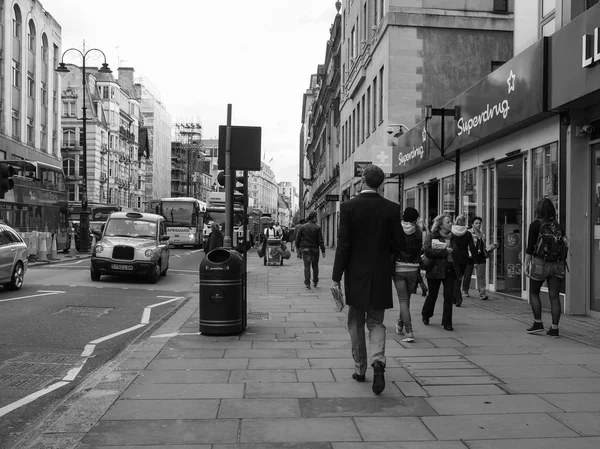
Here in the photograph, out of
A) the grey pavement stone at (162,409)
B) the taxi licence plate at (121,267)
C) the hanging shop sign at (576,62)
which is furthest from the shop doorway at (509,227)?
the grey pavement stone at (162,409)

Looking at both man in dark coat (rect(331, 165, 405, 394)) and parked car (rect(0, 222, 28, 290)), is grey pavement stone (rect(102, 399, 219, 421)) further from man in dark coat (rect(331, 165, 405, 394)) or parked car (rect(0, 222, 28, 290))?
parked car (rect(0, 222, 28, 290))

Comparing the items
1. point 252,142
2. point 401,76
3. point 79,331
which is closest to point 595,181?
point 252,142

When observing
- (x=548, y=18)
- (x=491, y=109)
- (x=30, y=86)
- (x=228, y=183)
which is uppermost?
(x=30, y=86)

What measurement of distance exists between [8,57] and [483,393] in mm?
42039

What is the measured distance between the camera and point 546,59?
10.7 m

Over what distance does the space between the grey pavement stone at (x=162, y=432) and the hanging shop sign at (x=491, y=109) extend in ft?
26.9

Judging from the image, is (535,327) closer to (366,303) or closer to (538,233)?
(538,233)

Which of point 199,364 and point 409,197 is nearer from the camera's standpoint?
point 199,364

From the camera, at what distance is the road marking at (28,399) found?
5210 millimetres

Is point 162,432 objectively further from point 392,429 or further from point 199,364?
point 199,364

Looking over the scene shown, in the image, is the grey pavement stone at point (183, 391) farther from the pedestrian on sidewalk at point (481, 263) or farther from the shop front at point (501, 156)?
the pedestrian on sidewalk at point (481, 263)

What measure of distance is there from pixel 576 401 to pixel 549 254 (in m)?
3.41

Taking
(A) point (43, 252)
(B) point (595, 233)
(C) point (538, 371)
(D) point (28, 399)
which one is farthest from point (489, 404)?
(A) point (43, 252)

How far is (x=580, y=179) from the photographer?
10.6 meters
